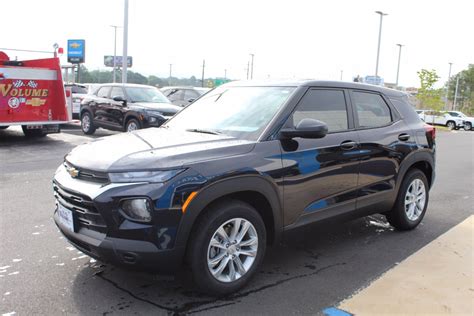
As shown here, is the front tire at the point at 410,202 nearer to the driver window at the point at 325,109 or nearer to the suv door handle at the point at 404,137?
the suv door handle at the point at 404,137

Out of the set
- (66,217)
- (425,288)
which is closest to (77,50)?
(66,217)

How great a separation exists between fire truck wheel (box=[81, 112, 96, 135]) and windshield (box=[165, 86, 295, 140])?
10308 mm

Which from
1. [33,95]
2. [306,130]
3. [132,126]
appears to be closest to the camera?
[306,130]

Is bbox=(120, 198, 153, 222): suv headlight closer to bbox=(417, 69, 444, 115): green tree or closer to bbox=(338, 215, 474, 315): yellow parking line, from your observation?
bbox=(338, 215, 474, 315): yellow parking line

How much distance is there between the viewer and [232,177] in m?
3.41

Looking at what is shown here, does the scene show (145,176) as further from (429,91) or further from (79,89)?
(429,91)

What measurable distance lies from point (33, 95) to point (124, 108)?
2.39m

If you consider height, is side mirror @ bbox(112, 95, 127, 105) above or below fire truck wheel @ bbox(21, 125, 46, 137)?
above

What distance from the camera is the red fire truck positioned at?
11.4 metres

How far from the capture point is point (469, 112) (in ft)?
192

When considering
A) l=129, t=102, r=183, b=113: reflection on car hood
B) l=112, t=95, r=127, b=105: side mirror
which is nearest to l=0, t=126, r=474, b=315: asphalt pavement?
l=129, t=102, r=183, b=113: reflection on car hood

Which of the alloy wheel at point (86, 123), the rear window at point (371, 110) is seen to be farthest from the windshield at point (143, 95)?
the rear window at point (371, 110)

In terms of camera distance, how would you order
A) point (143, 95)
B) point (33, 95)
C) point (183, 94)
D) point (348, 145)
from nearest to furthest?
point (348, 145)
point (33, 95)
point (143, 95)
point (183, 94)

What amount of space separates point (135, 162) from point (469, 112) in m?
63.3
